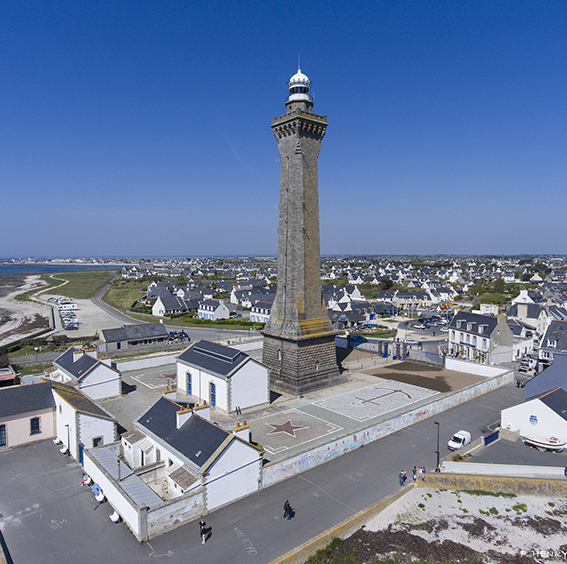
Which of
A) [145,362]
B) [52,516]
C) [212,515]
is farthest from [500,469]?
[145,362]

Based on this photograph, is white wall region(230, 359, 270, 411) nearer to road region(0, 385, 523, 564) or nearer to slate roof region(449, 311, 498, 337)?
road region(0, 385, 523, 564)

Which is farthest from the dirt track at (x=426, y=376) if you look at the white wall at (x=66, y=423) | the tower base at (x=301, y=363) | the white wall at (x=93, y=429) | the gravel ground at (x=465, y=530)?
the white wall at (x=66, y=423)

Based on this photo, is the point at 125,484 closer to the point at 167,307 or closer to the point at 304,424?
the point at 304,424

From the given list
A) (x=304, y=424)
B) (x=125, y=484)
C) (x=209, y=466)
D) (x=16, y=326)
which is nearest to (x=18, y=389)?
(x=125, y=484)

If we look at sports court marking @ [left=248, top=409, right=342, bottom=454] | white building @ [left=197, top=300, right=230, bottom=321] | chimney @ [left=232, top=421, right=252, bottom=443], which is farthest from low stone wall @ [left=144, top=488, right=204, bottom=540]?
white building @ [left=197, top=300, right=230, bottom=321]

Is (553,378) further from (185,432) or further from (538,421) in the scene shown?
(185,432)
